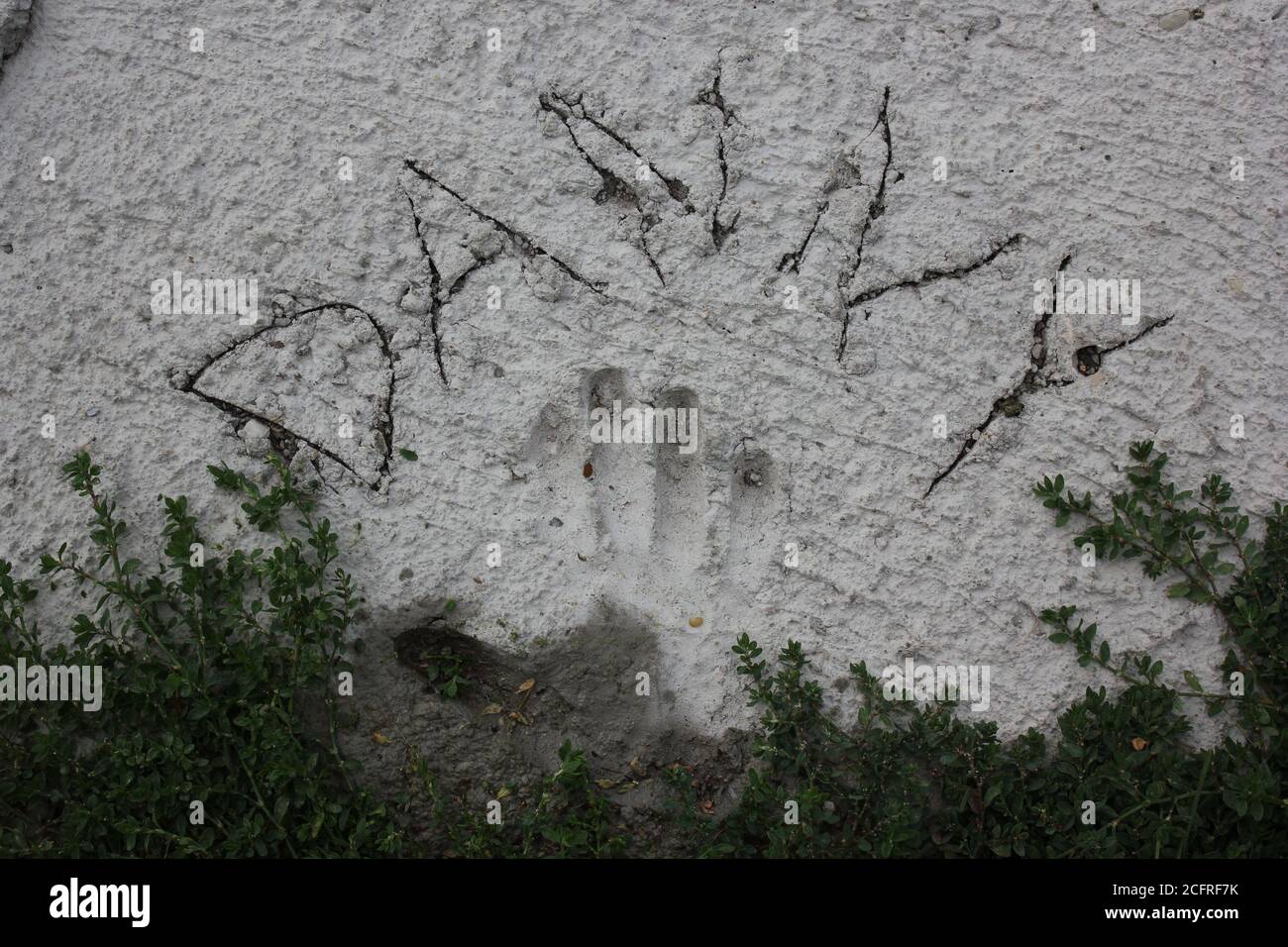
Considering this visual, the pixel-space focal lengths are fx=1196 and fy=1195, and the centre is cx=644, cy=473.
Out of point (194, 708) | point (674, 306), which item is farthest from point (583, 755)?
point (674, 306)

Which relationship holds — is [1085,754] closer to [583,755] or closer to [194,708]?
[583,755]

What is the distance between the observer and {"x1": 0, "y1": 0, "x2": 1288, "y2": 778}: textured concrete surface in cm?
263

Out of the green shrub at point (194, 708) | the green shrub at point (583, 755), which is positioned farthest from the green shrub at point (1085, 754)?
the green shrub at point (194, 708)

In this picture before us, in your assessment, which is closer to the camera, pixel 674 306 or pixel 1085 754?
pixel 1085 754

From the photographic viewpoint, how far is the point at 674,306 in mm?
2660

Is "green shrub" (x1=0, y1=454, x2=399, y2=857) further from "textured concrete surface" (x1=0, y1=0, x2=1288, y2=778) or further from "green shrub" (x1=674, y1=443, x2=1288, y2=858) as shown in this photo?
"green shrub" (x1=674, y1=443, x2=1288, y2=858)

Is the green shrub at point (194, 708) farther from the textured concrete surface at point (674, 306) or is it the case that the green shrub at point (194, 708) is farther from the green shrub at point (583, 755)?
the textured concrete surface at point (674, 306)

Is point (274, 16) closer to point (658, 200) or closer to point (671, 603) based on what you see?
point (658, 200)

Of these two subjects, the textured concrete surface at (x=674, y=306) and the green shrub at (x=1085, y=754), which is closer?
the green shrub at (x=1085, y=754)

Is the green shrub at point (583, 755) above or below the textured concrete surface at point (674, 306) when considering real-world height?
below

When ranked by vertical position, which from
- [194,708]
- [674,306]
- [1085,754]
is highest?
[674,306]

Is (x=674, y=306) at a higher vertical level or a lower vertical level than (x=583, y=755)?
higher

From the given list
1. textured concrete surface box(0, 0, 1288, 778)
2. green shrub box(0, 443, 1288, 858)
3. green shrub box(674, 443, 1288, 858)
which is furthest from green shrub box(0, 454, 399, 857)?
green shrub box(674, 443, 1288, 858)

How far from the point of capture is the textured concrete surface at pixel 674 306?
2.63 meters
